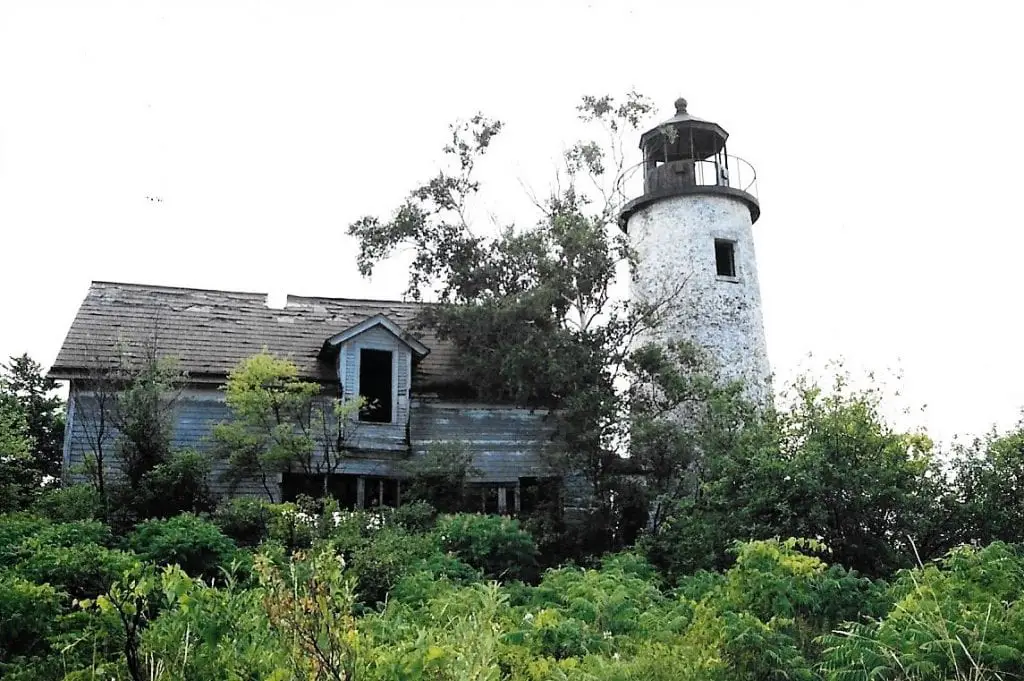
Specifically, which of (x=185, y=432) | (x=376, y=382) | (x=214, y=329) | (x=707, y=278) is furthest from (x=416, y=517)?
(x=707, y=278)

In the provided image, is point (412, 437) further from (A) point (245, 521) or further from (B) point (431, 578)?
(B) point (431, 578)

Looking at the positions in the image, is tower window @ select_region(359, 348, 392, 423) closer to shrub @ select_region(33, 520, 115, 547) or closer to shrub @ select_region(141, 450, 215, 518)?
shrub @ select_region(141, 450, 215, 518)

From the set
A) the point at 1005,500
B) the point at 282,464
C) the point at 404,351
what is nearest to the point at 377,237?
the point at 404,351

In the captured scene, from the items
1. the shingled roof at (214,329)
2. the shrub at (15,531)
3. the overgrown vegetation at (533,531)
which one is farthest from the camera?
the shingled roof at (214,329)

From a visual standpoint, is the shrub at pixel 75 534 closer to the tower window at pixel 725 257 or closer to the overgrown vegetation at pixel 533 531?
the overgrown vegetation at pixel 533 531

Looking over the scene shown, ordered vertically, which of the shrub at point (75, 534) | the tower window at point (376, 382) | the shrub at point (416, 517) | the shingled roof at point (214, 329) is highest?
the shingled roof at point (214, 329)

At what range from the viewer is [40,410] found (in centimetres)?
2619

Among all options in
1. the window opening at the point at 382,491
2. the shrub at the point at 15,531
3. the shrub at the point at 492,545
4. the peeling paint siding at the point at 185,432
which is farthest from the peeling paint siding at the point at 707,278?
the shrub at the point at 15,531

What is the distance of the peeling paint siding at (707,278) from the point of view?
79.1 feet

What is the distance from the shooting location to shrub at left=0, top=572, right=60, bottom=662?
10.3 m

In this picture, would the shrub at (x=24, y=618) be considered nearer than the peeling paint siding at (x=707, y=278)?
Yes

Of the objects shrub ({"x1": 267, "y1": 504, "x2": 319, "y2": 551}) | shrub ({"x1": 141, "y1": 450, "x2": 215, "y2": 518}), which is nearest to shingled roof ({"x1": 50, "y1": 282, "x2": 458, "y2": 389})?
shrub ({"x1": 141, "y1": 450, "x2": 215, "y2": 518})

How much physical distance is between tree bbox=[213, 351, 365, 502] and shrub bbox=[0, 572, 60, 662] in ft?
26.8

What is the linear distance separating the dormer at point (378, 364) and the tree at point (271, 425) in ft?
3.80
